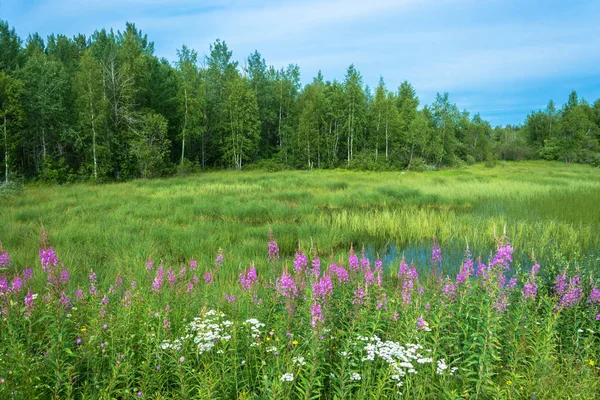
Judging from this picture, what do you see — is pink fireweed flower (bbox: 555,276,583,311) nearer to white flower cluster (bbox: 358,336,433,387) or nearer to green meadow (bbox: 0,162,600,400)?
green meadow (bbox: 0,162,600,400)

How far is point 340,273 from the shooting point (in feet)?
14.0

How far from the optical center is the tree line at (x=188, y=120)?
30469 millimetres

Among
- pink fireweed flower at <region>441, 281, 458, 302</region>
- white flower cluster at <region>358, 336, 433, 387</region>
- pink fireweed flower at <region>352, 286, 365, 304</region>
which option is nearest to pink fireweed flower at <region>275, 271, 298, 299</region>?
pink fireweed flower at <region>352, 286, 365, 304</region>

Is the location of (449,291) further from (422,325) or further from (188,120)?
(188,120)

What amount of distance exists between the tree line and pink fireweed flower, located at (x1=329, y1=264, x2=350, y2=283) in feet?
98.0

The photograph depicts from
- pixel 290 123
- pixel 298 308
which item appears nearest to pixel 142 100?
pixel 290 123

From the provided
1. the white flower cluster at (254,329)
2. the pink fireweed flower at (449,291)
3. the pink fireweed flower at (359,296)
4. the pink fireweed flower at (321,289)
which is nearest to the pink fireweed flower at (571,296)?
the pink fireweed flower at (449,291)

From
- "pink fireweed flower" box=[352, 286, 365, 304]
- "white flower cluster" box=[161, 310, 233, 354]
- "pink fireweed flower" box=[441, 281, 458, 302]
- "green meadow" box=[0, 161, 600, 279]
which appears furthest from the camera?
"green meadow" box=[0, 161, 600, 279]

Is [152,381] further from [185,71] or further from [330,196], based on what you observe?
[185,71]

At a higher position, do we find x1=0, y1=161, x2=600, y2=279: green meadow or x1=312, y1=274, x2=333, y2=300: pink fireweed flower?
x1=312, y1=274, x2=333, y2=300: pink fireweed flower

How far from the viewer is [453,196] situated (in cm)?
1850

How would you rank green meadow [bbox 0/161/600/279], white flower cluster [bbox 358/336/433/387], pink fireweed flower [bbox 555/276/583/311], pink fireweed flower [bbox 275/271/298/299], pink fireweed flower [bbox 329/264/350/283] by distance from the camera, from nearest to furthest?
white flower cluster [bbox 358/336/433/387] → pink fireweed flower [bbox 275/271/298/299] → pink fireweed flower [bbox 555/276/583/311] → pink fireweed flower [bbox 329/264/350/283] → green meadow [bbox 0/161/600/279]

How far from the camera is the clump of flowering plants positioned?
2859 millimetres

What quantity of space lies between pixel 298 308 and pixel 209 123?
45.8 meters
